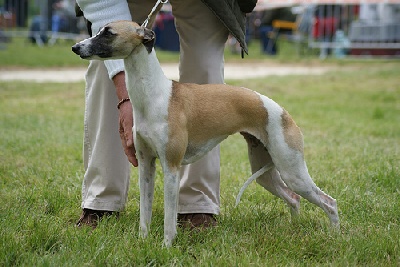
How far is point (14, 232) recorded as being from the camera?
3.25 meters

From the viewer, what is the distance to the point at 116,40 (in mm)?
3064

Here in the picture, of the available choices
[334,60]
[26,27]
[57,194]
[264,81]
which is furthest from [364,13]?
[57,194]

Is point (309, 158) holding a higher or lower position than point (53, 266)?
lower

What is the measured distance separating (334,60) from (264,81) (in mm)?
6492

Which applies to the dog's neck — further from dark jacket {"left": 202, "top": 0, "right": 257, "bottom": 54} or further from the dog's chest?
dark jacket {"left": 202, "top": 0, "right": 257, "bottom": 54}

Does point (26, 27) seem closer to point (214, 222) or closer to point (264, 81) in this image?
point (264, 81)

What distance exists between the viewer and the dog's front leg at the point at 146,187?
3.43 metres

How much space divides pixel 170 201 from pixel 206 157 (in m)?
0.70

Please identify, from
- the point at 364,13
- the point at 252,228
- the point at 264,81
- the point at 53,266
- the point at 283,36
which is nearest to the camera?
the point at 53,266

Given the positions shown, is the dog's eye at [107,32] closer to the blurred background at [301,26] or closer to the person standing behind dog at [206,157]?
the person standing behind dog at [206,157]

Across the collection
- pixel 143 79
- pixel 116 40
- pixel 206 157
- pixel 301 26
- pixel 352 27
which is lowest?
pixel 301 26

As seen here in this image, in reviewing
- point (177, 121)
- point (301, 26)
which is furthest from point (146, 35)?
point (301, 26)

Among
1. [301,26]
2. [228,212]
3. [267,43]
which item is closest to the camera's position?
[228,212]

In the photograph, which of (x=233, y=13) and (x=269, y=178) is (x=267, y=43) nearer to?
(x=269, y=178)
